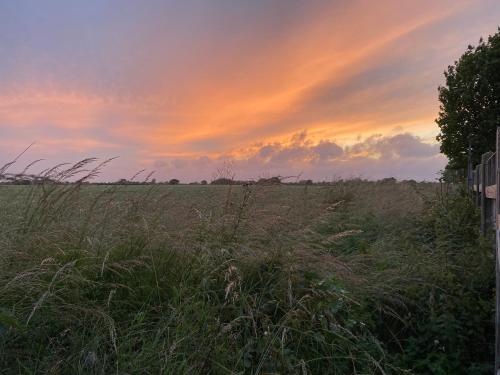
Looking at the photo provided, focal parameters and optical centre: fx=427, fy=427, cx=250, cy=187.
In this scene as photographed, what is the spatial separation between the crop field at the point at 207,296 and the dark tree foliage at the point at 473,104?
67.5ft

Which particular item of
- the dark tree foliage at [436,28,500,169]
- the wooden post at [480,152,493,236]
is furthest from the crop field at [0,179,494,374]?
the dark tree foliage at [436,28,500,169]

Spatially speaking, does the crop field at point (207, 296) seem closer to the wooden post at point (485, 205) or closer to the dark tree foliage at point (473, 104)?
the wooden post at point (485, 205)

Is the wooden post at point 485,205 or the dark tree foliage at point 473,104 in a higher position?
the dark tree foliage at point 473,104

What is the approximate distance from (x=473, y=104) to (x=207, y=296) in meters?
24.6

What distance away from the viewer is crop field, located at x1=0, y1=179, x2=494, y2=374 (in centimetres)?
274

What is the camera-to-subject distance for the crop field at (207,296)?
274cm

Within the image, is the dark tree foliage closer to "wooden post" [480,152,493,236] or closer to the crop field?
"wooden post" [480,152,493,236]

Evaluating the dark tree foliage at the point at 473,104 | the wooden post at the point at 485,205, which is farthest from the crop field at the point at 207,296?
the dark tree foliage at the point at 473,104

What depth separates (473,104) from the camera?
77.7 ft

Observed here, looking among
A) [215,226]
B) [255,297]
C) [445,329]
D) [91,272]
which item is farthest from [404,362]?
[91,272]

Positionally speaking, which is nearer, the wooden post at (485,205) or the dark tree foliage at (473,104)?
the wooden post at (485,205)

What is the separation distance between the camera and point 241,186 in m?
5.27

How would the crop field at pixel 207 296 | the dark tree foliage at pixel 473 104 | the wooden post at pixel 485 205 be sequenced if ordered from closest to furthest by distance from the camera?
the crop field at pixel 207 296 < the wooden post at pixel 485 205 < the dark tree foliage at pixel 473 104

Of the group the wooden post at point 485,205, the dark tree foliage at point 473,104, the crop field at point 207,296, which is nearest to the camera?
the crop field at point 207,296
